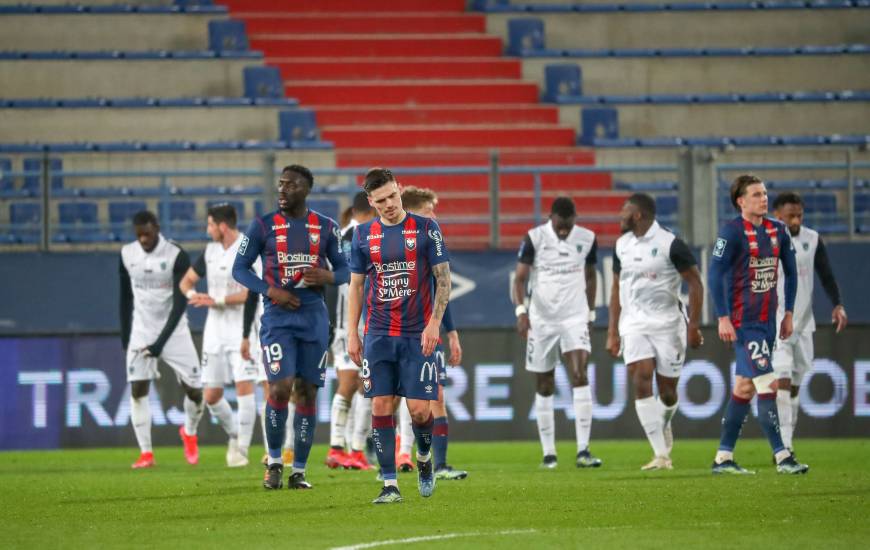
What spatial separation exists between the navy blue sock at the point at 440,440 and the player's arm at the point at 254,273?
1.71m

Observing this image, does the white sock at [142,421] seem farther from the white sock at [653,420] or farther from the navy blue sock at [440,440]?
the white sock at [653,420]

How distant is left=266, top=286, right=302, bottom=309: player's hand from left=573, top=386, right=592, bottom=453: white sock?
12.8ft

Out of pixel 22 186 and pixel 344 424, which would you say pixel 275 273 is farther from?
pixel 22 186

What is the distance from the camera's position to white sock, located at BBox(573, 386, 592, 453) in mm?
13906

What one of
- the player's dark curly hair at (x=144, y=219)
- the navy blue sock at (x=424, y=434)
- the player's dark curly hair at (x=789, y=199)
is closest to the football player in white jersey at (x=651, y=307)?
the player's dark curly hair at (x=789, y=199)

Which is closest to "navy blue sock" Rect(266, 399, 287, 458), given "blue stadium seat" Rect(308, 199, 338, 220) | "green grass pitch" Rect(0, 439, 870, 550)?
"green grass pitch" Rect(0, 439, 870, 550)

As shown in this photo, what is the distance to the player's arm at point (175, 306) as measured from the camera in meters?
14.6

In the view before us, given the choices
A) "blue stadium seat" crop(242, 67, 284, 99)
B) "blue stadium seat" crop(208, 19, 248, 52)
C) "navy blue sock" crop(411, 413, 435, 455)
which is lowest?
"navy blue sock" crop(411, 413, 435, 455)

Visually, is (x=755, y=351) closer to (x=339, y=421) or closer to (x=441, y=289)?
(x=441, y=289)

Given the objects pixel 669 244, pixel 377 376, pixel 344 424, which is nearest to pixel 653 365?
pixel 669 244

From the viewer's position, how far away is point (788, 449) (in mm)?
12648

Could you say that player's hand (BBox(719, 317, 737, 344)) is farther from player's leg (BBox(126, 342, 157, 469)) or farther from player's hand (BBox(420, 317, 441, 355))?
player's leg (BBox(126, 342, 157, 469))

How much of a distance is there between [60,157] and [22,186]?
646mm

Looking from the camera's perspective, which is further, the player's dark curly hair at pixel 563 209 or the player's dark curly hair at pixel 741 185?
the player's dark curly hair at pixel 563 209
